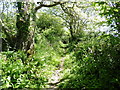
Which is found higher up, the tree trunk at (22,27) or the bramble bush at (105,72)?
the tree trunk at (22,27)

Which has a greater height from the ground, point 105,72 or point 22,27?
point 22,27

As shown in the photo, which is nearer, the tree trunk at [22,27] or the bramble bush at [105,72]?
the bramble bush at [105,72]

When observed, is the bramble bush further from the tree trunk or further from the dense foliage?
the tree trunk

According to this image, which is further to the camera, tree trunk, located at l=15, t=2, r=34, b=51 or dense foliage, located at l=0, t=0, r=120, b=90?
tree trunk, located at l=15, t=2, r=34, b=51

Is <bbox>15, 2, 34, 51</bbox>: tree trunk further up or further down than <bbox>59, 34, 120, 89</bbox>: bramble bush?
further up

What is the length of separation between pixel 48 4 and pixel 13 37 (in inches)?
66.7

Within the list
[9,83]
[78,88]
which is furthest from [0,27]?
[78,88]

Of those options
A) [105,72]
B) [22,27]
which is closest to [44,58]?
[22,27]

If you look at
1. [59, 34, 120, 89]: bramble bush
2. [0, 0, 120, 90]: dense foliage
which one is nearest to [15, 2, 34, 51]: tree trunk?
[0, 0, 120, 90]: dense foliage

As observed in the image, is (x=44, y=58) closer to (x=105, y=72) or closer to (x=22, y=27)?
(x=22, y=27)

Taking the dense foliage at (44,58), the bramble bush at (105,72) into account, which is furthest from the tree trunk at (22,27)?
the bramble bush at (105,72)

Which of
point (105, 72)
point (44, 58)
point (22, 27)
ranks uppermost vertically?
point (22, 27)

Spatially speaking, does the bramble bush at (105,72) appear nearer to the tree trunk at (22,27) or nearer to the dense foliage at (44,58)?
the dense foliage at (44,58)

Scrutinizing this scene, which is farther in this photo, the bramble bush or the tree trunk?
the tree trunk
